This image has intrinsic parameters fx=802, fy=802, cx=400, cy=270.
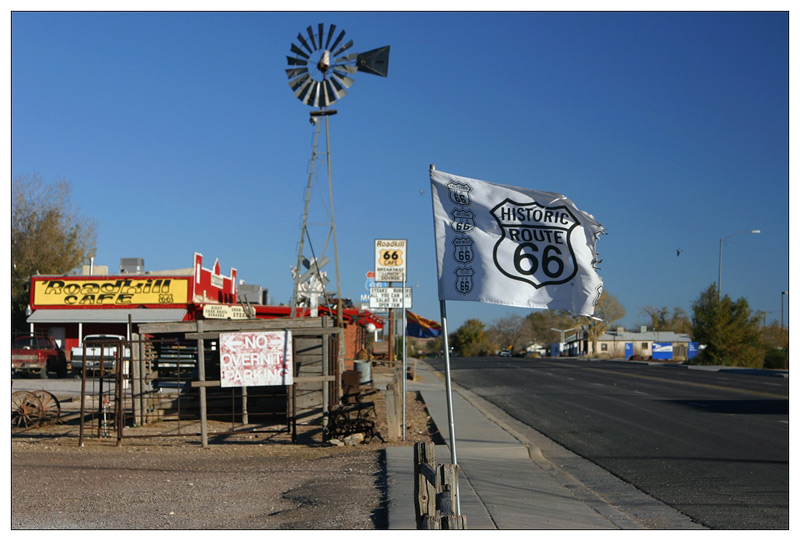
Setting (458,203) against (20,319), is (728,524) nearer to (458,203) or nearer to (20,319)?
(458,203)

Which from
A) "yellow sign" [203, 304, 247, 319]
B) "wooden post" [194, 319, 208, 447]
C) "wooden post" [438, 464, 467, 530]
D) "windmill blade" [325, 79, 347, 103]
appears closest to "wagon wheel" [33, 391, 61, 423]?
"wooden post" [194, 319, 208, 447]

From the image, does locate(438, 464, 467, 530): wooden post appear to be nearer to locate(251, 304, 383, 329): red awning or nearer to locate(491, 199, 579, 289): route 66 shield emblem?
locate(491, 199, 579, 289): route 66 shield emblem

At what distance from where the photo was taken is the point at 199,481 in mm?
10148

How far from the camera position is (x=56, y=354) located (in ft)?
111

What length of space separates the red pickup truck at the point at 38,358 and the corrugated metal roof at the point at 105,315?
317 cm

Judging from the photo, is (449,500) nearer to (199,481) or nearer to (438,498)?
(438,498)

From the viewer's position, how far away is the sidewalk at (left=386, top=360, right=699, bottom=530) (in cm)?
730

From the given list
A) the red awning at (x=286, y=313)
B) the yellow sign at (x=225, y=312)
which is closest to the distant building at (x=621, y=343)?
the red awning at (x=286, y=313)

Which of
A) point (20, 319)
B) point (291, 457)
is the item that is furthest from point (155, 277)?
point (291, 457)

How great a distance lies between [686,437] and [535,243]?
8.57m

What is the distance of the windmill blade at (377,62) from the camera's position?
20984mm

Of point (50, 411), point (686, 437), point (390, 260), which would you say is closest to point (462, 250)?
point (390, 260)

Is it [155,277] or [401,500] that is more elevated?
[155,277]

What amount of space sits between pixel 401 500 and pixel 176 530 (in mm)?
2227
